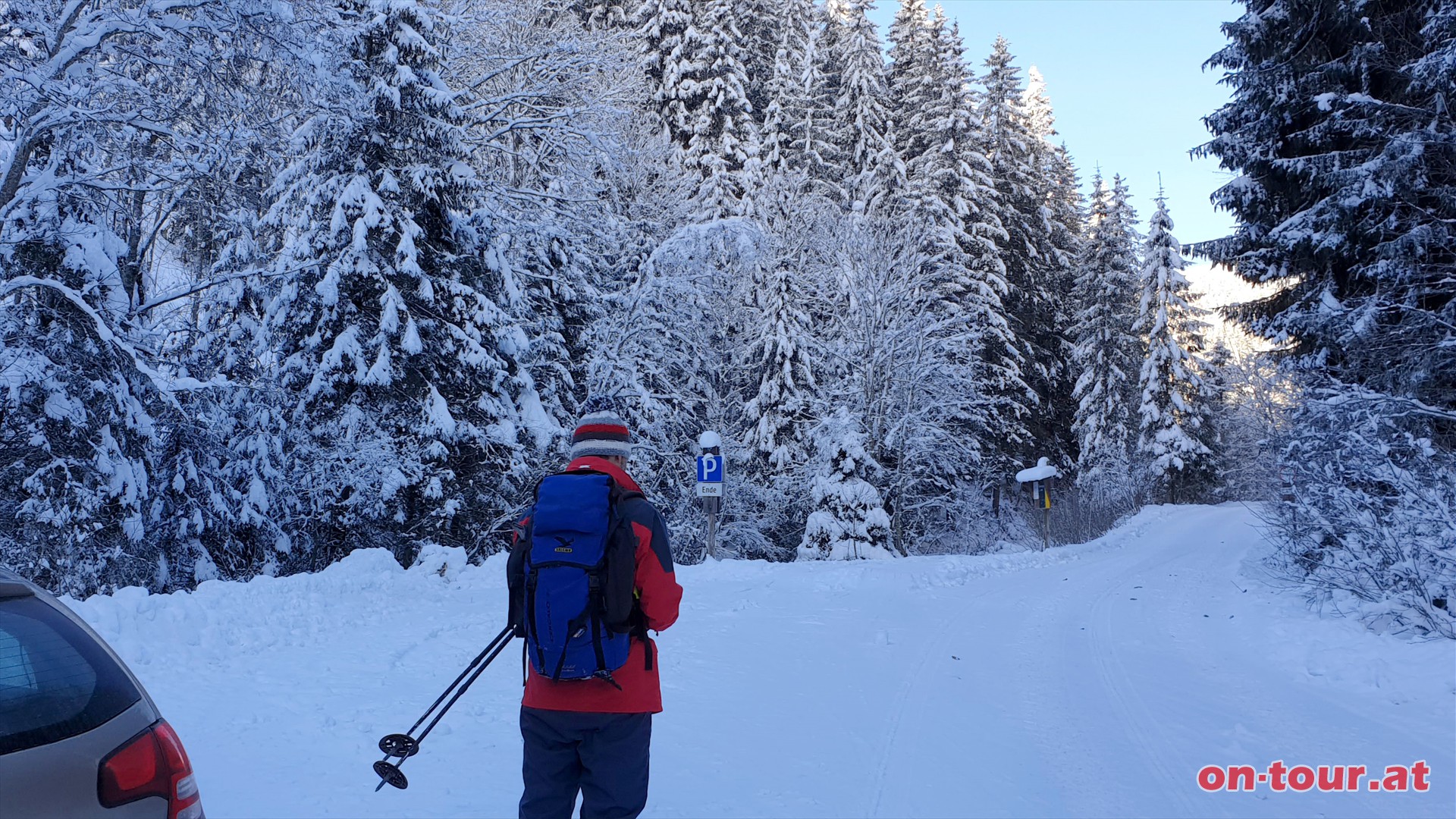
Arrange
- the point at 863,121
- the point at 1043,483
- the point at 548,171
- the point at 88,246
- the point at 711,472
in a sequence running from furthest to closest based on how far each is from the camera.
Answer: the point at 863,121 → the point at 1043,483 → the point at 548,171 → the point at 711,472 → the point at 88,246

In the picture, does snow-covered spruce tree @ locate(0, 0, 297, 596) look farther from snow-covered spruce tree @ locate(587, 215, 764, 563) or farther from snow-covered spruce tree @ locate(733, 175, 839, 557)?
snow-covered spruce tree @ locate(733, 175, 839, 557)

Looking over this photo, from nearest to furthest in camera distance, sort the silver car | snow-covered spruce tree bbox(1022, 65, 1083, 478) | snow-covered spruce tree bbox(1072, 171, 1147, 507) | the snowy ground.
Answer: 1. the silver car
2. the snowy ground
3. snow-covered spruce tree bbox(1022, 65, 1083, 478)
4. snow-covered spruce tree bbox(1072, 171, 1147, 507)

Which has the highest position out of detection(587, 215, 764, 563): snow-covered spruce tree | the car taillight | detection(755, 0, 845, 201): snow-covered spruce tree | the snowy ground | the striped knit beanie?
detection(755, 0, 845, 201): snow-covered spruce tree

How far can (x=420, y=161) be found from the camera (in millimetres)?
15242

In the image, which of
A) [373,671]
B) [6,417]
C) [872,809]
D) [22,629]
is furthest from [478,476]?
[22,629]

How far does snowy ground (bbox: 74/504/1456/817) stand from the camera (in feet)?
15.6

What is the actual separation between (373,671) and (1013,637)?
6.61 metres

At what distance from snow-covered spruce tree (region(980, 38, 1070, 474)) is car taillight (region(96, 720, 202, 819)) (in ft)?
93.9

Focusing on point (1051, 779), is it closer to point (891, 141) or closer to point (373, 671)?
point (373, 671)

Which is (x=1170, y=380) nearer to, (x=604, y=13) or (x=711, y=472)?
(x=604, y=13)

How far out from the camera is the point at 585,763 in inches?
126

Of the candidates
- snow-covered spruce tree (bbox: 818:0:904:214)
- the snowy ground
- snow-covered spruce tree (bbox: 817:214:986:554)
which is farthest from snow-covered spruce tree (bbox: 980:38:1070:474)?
the snowy ground

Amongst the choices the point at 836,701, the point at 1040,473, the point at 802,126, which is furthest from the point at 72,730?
the point at 802,126

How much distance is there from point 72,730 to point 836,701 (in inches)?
213
